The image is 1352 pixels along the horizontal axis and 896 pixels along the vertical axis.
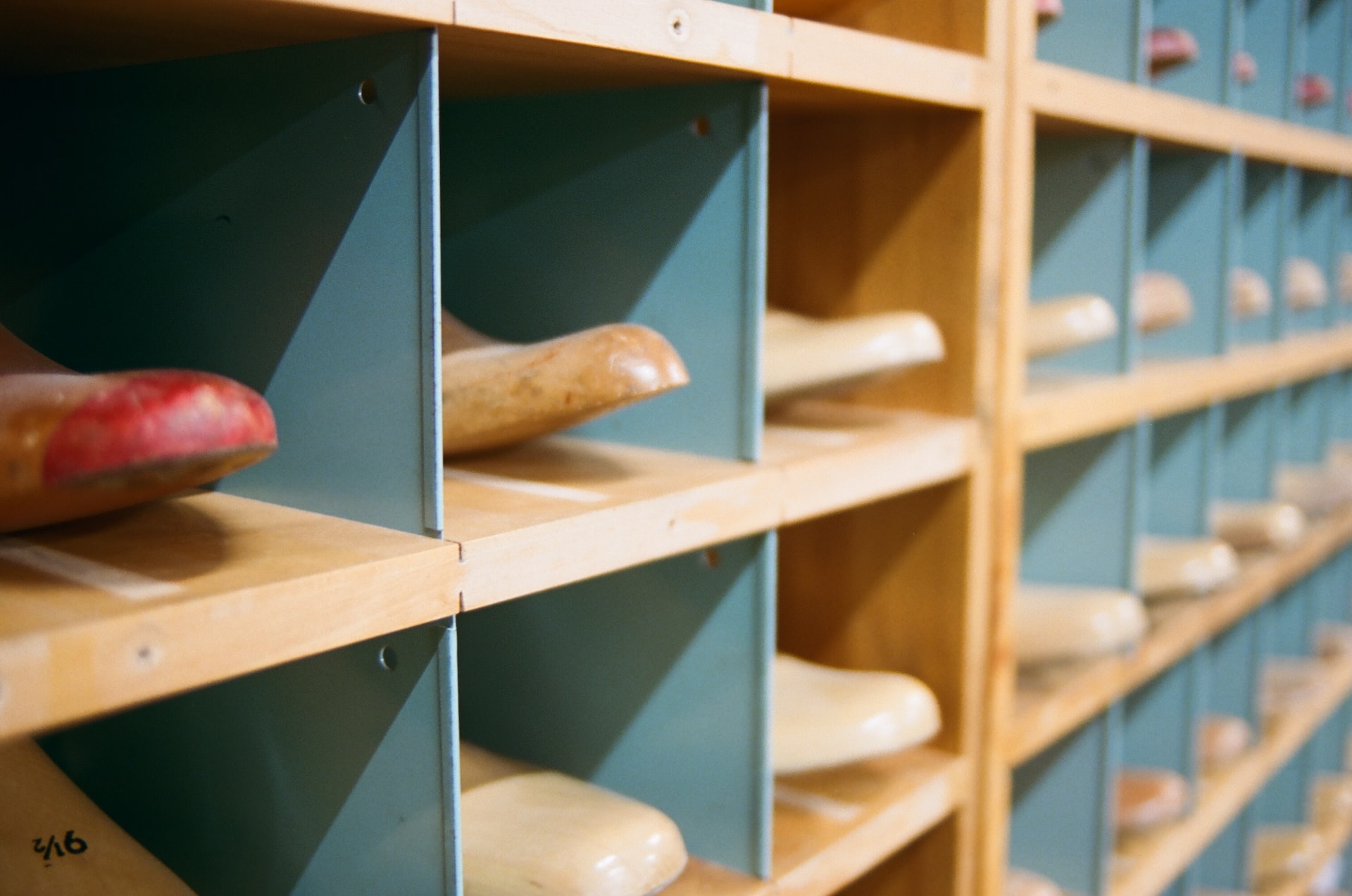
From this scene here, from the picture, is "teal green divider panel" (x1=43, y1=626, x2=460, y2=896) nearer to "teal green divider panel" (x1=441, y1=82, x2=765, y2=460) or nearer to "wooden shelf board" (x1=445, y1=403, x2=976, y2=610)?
"wooden shelf board" (x1=445, y1=403, x2=976, y2=610)

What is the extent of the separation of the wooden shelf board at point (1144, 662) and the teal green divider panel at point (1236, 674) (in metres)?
0.04

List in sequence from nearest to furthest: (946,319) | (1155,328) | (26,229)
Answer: (26,229), (946,319), (1155,328)

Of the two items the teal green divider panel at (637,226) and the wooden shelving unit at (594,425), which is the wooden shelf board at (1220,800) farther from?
the teal green divider panel at (637,226)

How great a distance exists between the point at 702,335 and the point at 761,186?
89 millimetres

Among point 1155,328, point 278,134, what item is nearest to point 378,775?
point 278,134

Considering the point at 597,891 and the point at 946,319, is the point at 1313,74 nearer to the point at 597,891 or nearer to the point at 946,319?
the point at 946,319

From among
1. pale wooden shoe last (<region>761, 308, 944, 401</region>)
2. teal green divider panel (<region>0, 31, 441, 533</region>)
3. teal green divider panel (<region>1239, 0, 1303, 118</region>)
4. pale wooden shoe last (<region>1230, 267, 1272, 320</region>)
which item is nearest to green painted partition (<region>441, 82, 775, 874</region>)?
pale wooden shoe last (<region>761, 308, 944, 401</region>)

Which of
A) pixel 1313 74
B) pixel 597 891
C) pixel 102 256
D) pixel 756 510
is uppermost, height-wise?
pixel 1313 74

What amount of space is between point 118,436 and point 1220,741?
4.40ft

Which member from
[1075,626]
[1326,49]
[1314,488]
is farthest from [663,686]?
[1326,49]

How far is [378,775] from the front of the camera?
1.70 ft

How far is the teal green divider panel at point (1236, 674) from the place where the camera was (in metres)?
1.49

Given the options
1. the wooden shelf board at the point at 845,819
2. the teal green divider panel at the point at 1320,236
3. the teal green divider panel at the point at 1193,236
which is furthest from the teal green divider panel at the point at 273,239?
the teal green divider panel at the point at 1320,236

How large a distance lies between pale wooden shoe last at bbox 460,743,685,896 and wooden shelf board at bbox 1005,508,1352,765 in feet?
1.29
